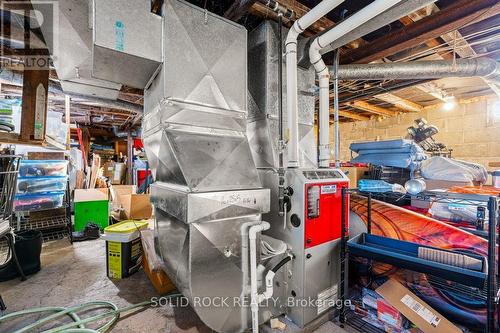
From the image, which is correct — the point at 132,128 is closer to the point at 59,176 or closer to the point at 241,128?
the point at 59,176

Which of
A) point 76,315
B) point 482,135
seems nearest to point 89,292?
point 76,315

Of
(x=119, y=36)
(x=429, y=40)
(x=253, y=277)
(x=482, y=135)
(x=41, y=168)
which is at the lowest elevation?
(x=253, y=277)

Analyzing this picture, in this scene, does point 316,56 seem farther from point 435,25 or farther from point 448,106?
point 448,106

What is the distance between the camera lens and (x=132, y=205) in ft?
14.7

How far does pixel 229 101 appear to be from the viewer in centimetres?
192

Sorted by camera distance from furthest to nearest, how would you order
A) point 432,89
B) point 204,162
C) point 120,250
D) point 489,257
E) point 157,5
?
point 432,89 < point 120,250 < point 157,5 < point 204,162 < point 489,257

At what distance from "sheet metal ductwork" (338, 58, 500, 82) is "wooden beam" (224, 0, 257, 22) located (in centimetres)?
121

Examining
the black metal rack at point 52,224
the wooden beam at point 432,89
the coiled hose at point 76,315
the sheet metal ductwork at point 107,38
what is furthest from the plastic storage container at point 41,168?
the wooden beam at point 432,89

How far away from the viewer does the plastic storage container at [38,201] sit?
3.20 meters

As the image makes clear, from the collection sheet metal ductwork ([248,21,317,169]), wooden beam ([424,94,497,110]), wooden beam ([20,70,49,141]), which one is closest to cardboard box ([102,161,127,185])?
wooden beam ([20,70,49,141])

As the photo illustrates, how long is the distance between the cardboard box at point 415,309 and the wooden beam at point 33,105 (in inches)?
140

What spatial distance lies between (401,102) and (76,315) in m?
5.87

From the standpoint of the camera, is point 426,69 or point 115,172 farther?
point 115,172

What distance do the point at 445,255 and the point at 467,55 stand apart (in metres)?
2.59
